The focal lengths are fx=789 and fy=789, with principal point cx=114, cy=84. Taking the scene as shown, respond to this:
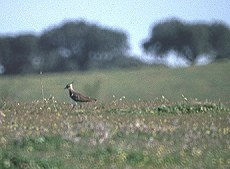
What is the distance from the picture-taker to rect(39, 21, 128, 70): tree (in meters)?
87.8

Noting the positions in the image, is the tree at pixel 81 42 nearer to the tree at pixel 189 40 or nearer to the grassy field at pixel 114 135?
the tree at pixel 189 40

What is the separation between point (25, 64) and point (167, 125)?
2567 inches

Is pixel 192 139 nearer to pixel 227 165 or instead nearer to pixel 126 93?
pixel 227 165

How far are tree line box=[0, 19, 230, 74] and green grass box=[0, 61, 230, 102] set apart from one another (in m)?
25.7

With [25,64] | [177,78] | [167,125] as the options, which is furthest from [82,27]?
[167,125]

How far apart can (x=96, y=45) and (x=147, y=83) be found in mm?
37581

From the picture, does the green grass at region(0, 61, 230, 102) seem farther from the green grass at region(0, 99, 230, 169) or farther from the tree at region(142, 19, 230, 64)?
the tree at region(142, 19, 230, 64)

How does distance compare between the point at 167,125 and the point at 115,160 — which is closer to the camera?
the point at 115,160

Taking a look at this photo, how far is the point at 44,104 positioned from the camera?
2556 centimetres

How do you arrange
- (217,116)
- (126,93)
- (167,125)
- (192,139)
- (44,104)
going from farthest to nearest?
(126,93) → (44,104) → (217,116) → (167,125) → (192,139)

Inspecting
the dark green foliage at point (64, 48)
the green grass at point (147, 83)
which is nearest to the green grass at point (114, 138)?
the green grass at point (147, 83)

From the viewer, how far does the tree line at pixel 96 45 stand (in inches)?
3376

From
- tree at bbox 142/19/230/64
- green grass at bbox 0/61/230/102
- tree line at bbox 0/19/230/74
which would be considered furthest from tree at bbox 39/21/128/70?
green grass at bbox 0/61/230/102

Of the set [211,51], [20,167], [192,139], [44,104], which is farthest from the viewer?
[211,51]
